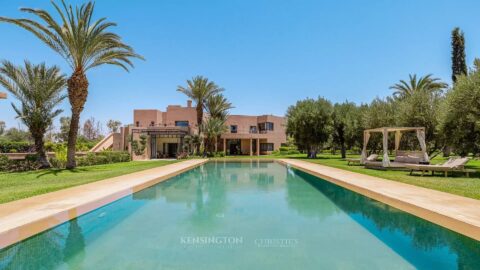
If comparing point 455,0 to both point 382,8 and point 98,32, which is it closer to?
point 382,8

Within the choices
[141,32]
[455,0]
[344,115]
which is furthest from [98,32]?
[344,115]

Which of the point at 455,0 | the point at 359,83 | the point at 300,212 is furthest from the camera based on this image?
the point at 359,83

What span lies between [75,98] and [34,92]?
8.59ft

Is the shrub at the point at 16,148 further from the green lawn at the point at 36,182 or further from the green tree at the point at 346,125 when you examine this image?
the green tree at the point at 346,125

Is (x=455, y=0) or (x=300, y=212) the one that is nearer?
(x=300, y=212)

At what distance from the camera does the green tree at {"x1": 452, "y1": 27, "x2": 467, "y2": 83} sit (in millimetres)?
33378

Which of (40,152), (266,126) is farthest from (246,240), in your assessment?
(266,126)

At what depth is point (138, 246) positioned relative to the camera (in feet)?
17.0

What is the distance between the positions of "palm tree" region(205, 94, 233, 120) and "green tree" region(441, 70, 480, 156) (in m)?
26.1

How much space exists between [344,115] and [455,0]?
17.4 meters

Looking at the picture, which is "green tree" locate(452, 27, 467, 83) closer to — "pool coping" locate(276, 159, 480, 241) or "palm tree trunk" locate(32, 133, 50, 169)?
"pool coping" locate(276, 159, 480, 241)

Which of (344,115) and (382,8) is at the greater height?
(382,8)

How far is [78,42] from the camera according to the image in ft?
52.5

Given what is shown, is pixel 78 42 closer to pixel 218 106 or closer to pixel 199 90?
pixel 199 90
